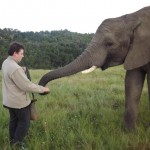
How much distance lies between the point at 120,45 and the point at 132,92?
0.80 meters

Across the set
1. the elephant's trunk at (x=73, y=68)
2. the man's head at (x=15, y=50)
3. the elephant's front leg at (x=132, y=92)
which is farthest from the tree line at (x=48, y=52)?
the man's head at (x=15, y=50)

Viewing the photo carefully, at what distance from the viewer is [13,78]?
523 centimetres

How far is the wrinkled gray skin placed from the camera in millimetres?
5844

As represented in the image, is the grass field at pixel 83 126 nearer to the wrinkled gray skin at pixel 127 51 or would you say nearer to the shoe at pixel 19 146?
the shoe at pixel 19 146

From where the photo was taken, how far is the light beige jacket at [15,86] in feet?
17.1

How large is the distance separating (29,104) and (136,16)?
221 centimetres

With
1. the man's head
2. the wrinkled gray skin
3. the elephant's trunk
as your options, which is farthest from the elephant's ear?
the man's head

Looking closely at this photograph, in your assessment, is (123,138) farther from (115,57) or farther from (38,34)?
(38,34)

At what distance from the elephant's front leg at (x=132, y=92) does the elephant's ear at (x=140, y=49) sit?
0.39 metres

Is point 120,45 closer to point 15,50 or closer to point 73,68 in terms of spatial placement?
point 73,68

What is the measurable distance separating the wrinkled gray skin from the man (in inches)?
25.5

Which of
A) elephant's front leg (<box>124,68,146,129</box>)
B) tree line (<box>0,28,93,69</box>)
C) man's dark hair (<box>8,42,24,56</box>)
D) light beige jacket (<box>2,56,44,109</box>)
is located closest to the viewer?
light beige jacket (<box>2,56,44,109</box>)

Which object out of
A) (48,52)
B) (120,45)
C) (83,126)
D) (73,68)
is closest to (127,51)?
(120,45)

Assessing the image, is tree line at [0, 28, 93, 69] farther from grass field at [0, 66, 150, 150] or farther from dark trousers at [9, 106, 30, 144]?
dark trousers at [9, 106, 30, 144]
